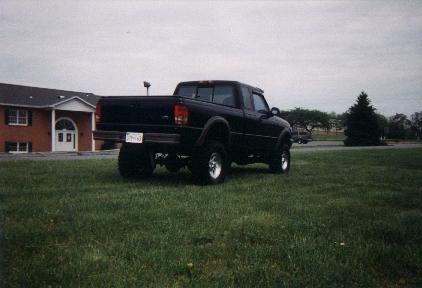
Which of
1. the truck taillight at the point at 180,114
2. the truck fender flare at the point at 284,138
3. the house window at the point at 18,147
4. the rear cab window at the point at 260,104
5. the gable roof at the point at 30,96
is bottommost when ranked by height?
the house window at the point at 18,147

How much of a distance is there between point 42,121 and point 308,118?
305ft

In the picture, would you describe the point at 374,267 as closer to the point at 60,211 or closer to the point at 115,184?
the point at 60,211

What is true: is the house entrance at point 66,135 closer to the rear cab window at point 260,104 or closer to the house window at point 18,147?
the house window at point 18,147

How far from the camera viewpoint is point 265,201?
5.74 metres

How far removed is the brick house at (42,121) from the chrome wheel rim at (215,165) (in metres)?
25.0

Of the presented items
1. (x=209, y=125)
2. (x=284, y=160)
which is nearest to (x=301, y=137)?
(x=284, y=160)

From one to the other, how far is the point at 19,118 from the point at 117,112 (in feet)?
82.3

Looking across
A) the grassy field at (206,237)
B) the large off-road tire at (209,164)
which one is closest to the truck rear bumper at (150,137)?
the large off-road tire at (209,164)

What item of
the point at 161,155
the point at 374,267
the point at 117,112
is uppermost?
the point at 117,112

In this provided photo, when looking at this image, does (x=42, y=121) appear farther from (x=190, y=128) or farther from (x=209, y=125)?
(x=190, y=128)

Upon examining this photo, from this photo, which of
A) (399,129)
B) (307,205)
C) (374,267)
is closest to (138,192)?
(307,205)

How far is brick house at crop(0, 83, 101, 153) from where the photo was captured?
2833 cm

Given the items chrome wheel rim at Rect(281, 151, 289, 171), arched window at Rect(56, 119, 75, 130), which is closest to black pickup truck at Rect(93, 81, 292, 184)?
chrome wheel rim at Rect(281, 151, 289, 171)

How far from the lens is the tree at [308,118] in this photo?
370 feet
